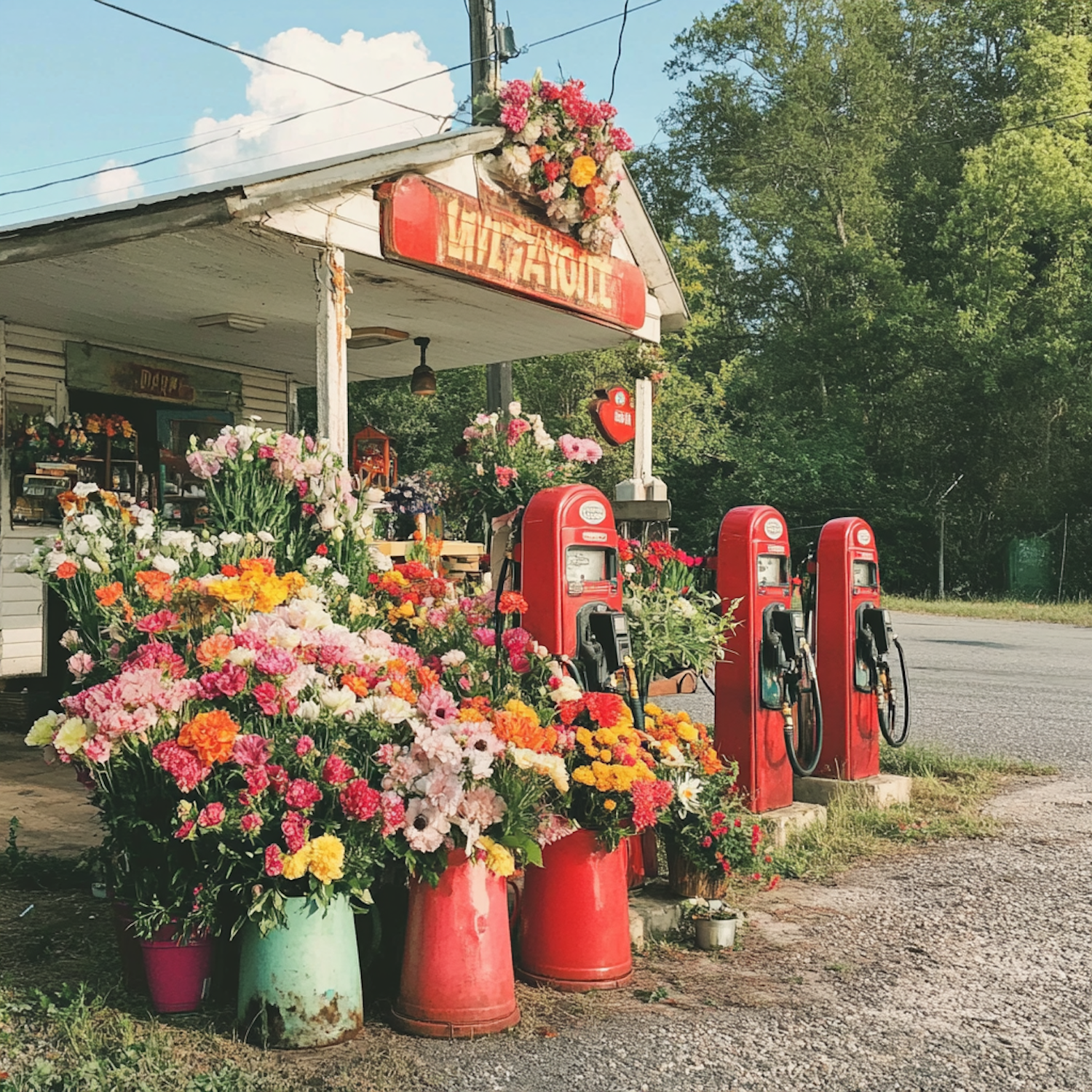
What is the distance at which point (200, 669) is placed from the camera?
12.6ft

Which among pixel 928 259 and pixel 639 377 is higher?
pixel 928 259

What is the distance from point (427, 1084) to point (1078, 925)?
2.83 metres

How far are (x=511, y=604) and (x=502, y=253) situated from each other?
3.49 meters

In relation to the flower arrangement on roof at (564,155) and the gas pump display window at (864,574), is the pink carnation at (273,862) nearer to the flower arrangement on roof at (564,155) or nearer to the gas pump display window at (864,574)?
the gas pump display window at (864,574)

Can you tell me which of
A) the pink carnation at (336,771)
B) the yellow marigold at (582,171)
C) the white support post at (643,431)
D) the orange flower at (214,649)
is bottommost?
the pink carnation at (336,771)

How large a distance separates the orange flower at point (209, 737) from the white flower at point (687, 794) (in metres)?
1.86

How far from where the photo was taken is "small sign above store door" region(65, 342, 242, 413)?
933 cm

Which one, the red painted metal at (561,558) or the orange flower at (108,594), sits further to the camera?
the red painted metal at (561,558)

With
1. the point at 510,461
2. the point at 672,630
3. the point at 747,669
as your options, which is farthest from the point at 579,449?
the point at 672,630

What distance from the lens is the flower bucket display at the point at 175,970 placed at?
144 inches

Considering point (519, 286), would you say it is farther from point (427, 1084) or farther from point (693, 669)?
point (427, 1084)

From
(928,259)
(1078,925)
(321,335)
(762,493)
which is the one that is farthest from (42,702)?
(928,259)

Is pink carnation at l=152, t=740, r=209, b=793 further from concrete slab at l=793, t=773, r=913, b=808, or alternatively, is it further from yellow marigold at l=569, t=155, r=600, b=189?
yellow marigold at l=569, t=155, r=600, b=189

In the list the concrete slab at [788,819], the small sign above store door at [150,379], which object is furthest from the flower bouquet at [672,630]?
the small sign above store door at [150,379]
